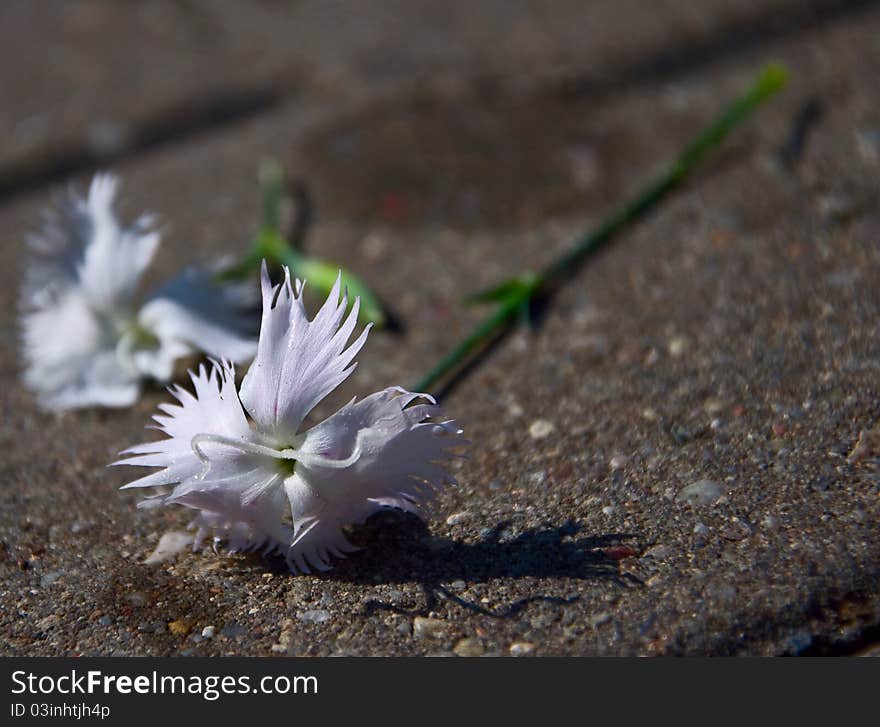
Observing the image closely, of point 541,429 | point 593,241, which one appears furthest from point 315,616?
point 593,241

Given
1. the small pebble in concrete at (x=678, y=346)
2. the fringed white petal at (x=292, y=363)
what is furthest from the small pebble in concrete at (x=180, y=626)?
the small pebble in concrete at (x=678, y=346)

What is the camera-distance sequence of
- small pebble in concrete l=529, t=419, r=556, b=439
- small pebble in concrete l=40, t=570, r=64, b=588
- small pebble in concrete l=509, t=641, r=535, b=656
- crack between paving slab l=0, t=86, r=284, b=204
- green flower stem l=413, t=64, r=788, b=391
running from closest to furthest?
small pebble in concrete l=509, t=641, r=535, b=656 < small pebble in concrete l=40, t=570, r=64, b=588 < small pebble in concrete l=529, t=419, r=556, b=439 < green flower stem l=413, t=64, r=788, b=391 < crack between paving slab l=0, t=86, r=284, b=204

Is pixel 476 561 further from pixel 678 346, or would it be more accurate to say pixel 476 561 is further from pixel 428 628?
pixel 678 346

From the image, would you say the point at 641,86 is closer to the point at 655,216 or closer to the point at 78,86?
the point at 655,216

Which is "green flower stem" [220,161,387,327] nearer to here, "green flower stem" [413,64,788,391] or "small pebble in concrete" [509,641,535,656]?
"green flower stem" [413,64,788,391]

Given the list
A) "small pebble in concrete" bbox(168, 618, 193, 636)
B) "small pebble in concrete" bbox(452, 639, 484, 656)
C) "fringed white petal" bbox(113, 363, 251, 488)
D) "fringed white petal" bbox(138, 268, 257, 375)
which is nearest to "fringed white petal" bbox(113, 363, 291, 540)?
"fringed white petal" bbox(113, 363, 251, 488)

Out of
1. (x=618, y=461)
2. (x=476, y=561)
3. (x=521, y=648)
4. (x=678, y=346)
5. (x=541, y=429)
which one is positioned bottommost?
(x=521, y=648)

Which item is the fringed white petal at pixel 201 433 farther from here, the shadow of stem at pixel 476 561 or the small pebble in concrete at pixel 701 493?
the small pebble in concrete at pixel 701 493
